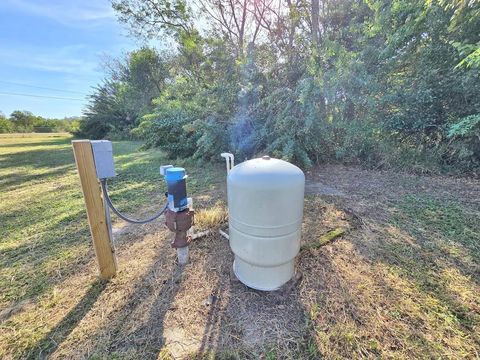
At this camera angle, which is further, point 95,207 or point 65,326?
point 95,207

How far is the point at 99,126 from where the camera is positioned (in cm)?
1791

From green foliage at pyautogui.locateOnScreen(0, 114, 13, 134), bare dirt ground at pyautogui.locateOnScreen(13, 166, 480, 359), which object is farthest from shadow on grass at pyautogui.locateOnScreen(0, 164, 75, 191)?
green foliage at pyautogui.locateOnScreen(0, 114, 13, 134)

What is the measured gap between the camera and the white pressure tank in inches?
58.2

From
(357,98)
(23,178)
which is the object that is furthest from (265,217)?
(23,178)

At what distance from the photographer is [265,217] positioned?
1.51m

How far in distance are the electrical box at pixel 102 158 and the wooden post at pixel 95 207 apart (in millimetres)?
29

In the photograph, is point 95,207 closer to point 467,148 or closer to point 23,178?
point 23,178

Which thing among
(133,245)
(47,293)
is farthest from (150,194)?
(47,293)

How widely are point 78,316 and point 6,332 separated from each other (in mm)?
397

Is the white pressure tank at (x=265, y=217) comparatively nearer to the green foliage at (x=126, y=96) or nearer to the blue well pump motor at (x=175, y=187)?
the blue well pump motor at (x=175, y=187)

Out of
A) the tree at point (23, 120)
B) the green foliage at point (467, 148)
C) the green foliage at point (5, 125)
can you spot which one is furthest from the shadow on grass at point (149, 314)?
the tree at point (23, 120)

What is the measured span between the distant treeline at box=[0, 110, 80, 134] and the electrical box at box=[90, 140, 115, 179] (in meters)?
29.5

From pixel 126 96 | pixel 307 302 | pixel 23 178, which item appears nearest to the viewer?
pixel 307 302

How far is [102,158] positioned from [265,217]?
3.98ft
